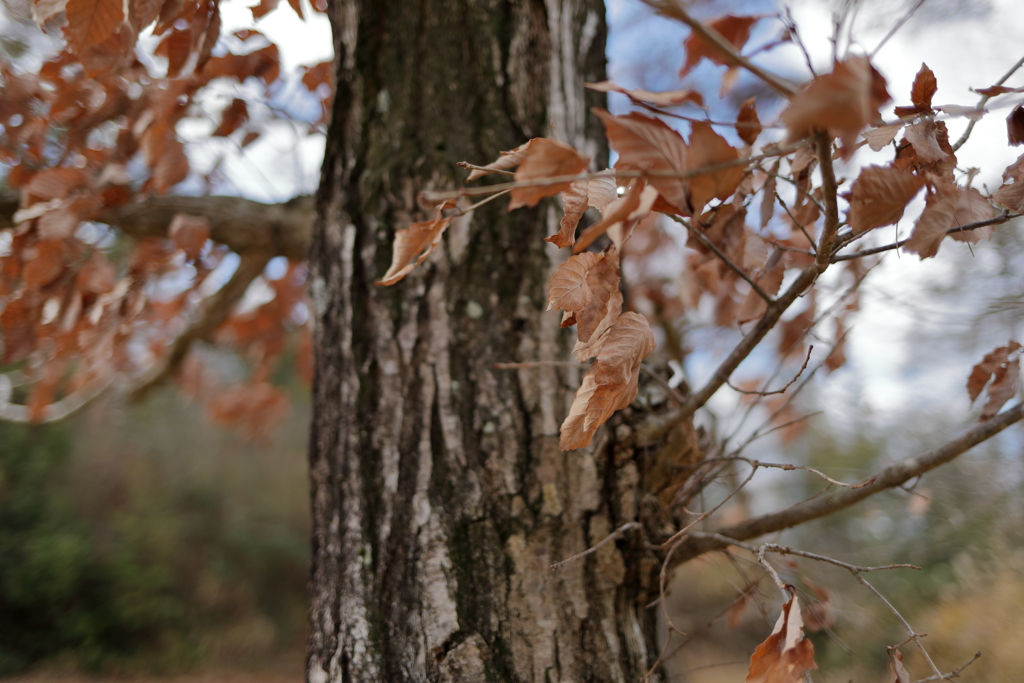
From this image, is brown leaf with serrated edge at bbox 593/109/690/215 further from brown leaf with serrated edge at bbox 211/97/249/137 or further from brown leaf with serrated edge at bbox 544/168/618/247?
brown leaf with serrated edge at bbox 211/97/249/137

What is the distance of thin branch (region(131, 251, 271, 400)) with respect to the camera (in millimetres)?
1986

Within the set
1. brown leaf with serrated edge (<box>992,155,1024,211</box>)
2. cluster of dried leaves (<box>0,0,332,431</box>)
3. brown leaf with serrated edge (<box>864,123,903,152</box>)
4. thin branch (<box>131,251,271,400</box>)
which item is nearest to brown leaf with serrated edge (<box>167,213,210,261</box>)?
cluster of dried leaves (<box>0,0,332,431</box>)

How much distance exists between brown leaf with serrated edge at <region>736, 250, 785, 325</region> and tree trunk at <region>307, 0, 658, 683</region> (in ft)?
0.98

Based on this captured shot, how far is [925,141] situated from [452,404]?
27.5 inches

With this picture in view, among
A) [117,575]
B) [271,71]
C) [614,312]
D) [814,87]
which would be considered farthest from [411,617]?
[117,575]

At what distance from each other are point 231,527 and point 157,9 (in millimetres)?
5208

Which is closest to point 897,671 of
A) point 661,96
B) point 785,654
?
point 785,654

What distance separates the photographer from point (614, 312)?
0.55 metres

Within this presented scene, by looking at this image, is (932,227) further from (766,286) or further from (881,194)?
(766,286)

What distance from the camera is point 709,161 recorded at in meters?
0.40

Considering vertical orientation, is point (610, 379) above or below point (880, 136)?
below

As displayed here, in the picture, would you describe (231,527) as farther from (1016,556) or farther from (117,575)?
(1016,556)

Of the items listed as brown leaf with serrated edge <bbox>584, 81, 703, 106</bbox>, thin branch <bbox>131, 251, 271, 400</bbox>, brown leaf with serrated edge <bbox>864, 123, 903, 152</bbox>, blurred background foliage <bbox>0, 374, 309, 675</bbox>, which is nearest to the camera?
brown leaf with serrated edge <bbox>584, 81, 703, 106</bbox>

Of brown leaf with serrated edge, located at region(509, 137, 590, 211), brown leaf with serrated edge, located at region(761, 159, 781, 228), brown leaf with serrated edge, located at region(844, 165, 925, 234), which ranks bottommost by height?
brown leaf with serrated edge, located at region(844, 165, 925, 234)
